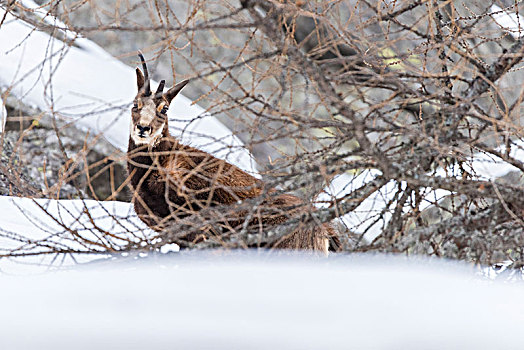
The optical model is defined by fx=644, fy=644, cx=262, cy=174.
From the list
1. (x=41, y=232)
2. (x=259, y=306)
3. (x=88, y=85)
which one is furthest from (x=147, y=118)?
(x=88, y=85)

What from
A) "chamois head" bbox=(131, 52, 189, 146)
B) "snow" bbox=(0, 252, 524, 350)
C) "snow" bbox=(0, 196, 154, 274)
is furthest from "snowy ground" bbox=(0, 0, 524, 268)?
"snow" bbox=(0, 252, 524, 350)

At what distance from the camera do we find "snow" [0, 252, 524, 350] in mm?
1977

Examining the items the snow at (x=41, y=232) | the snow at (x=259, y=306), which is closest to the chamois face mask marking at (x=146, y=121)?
the snow at (x=41, y=232)

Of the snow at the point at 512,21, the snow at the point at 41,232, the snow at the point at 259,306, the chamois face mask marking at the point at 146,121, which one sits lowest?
the snow at the point at 259,306

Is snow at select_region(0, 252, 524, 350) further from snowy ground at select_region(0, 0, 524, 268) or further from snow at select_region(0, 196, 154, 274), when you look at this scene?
snowy ground at select_region(0, 0, 524, 268)

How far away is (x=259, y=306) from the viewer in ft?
7.06

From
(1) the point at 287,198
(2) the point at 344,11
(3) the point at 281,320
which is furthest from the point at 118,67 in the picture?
(3) the point at 281,320

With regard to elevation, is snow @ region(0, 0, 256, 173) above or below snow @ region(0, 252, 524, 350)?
above

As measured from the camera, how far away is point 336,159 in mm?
2416

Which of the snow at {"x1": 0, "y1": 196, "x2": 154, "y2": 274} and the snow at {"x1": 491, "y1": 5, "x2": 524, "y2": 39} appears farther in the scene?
the snow at {"x1": 0, "y1": 196, "x2": 154, "y2": 274}

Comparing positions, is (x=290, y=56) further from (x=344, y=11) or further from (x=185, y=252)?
(x=344, y=11)

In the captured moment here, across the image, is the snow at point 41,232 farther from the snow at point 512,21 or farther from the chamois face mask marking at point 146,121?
the snow at point 512,21

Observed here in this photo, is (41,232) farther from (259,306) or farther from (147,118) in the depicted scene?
(259,306)

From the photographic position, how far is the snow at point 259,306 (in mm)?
1977
